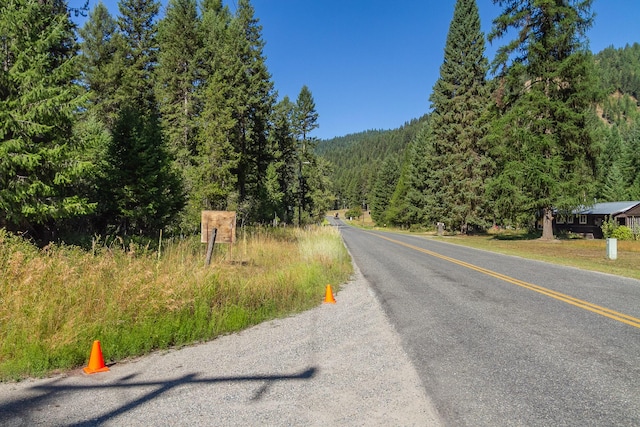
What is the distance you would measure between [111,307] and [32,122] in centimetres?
600

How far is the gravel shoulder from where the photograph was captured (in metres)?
3.21

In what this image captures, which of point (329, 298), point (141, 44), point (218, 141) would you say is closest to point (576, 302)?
point (329, 298)

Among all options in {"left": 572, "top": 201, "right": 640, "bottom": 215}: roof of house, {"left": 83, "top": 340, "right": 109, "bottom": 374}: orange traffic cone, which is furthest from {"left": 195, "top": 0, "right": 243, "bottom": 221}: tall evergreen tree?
{"left": 572, "top": 201, "right": 640, "bottom": 215}: roof of house

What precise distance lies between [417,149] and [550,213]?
2943cm

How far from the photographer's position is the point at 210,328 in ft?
19.1

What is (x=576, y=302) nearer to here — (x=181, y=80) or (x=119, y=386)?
(x=119, y=386)

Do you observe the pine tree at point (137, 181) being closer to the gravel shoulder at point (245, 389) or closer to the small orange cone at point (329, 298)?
the small orange cone at point (329, 298)

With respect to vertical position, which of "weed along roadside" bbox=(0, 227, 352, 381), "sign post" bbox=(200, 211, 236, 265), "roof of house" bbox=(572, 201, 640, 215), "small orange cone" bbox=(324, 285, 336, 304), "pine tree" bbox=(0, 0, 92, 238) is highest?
"pine tree" bbox=(0, 0, 92, 238)

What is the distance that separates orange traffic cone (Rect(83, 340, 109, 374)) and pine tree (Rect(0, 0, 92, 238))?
626 centimetres

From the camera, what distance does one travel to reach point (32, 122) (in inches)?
344

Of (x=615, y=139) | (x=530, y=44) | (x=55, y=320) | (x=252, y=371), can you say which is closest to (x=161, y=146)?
(x=55, y=320)

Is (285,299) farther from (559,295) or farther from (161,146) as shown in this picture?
(161,146)

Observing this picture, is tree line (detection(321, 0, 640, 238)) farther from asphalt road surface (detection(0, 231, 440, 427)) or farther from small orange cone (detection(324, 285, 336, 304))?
asphalt road surface (detection(0, 231, 440, 427))

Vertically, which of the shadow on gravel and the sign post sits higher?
the sign post
